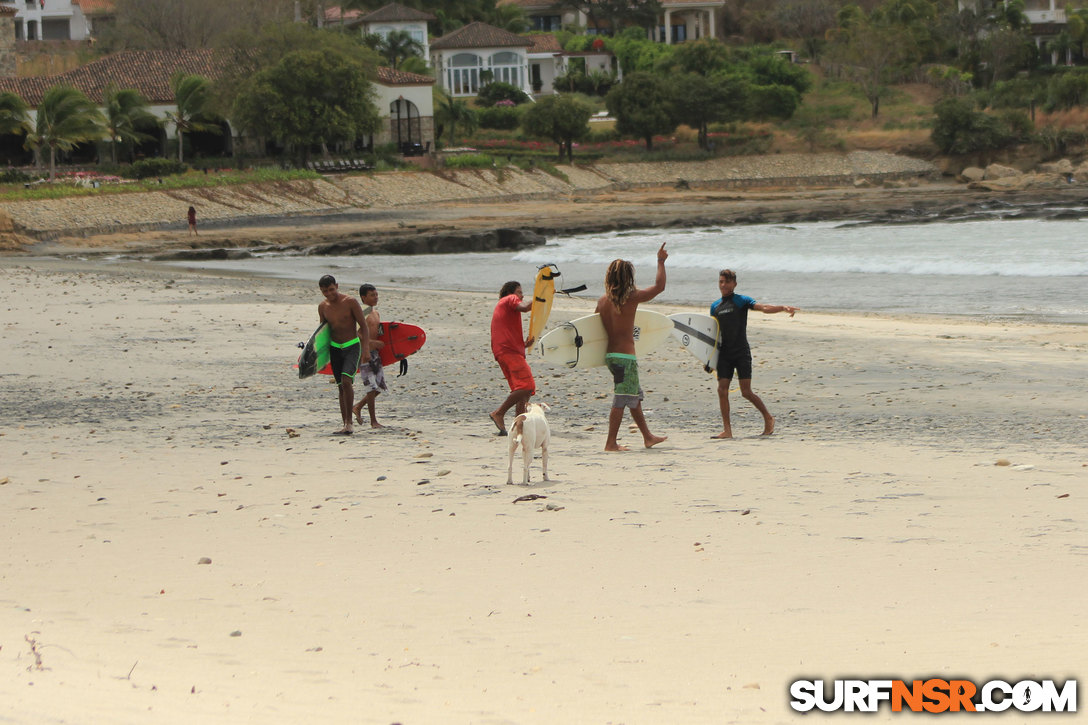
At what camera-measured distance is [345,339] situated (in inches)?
383

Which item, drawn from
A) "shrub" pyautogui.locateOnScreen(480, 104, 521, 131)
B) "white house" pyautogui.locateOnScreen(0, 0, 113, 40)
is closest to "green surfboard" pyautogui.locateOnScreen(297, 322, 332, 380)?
"shrub" pyautogui.locateOnScreen(480, 104, 521, 131)

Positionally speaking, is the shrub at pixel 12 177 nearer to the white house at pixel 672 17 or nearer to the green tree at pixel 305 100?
the green tree at pixel 305 100

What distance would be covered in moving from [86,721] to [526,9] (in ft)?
332

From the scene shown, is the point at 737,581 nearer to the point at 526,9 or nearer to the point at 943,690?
the point at 943,690

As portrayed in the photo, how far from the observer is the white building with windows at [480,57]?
272ft

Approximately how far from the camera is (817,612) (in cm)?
504

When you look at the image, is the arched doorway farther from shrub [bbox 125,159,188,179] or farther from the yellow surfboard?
the yellow surfboard

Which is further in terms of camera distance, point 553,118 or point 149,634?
point 553,118

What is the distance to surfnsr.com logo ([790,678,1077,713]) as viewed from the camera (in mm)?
4074

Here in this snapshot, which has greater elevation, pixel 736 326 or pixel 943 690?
pixel 736 326

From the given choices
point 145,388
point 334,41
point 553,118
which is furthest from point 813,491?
point 553,118

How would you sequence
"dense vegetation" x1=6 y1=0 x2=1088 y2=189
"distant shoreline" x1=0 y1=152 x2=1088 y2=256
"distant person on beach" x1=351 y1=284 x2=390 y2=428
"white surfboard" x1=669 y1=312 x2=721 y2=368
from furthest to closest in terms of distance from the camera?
"dense vegetation" x1=6 y1=0 x2=1088 y2=189, "distant shoreline" x1=0 y1=152 x2=1088 y2=256, "distant person on beach" x1=351 y1=284 x2=390 y2=428, "white surfboard" x1=669 y1=312 x2=721 y2=368

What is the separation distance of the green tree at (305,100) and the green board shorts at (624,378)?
162ft

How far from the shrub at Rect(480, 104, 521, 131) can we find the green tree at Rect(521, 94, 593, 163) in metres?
6.53
